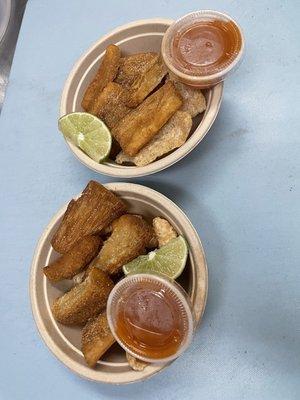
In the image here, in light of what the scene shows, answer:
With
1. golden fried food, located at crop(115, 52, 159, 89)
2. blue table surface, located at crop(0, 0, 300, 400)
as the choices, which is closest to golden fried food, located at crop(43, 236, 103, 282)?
blue table surface, located at crop(0, 0, 300, 400)

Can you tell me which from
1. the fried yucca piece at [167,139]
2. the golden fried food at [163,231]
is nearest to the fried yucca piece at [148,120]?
the fried yucca piece at [167,139]

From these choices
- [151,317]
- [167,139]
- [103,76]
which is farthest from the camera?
[103,76]

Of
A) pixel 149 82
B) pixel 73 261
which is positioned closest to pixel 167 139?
pixel 149 82

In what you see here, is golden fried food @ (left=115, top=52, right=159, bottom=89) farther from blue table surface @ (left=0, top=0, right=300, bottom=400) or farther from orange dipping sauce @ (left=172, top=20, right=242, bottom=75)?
blue table surface @ (left=0, top=0, right=300, bottom=400)

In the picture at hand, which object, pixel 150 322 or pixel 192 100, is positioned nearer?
pixel 150 322

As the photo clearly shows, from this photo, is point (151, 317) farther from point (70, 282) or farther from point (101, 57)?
point (101, 57)

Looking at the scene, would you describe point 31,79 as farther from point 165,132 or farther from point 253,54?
point 253,54
